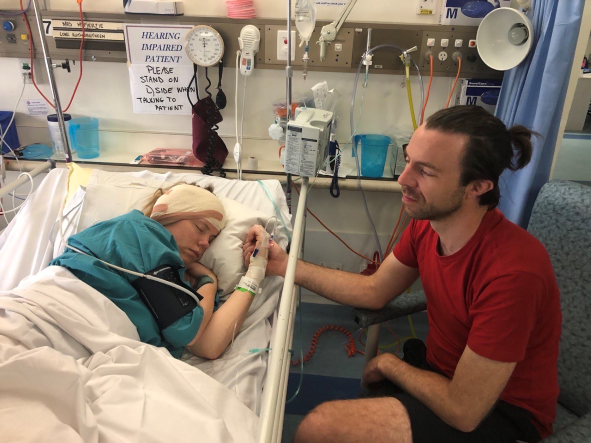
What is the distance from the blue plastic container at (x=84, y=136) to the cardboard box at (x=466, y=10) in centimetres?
179

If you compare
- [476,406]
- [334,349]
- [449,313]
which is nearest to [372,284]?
[449,313]

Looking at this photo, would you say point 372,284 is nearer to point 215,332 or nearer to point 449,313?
point 449,313

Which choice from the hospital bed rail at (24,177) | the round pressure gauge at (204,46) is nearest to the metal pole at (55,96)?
the hospital bed rail at (24,177)

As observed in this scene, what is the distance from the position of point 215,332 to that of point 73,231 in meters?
0.70

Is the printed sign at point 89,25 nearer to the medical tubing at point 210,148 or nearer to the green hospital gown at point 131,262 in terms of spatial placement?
the medical tubing at point 210,148

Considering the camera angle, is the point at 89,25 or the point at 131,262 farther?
the point at 89,25

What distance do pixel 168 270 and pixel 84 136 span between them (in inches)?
52.2

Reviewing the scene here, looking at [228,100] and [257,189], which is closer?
[257,189]

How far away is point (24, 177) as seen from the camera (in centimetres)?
162

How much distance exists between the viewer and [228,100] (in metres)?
2.16

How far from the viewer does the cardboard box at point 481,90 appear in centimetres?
198

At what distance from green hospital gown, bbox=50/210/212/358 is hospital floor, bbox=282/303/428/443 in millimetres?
787

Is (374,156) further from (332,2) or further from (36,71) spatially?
(36,71)

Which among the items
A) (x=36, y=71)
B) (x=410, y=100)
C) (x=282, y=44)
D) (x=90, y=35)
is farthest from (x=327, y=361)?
(x=36, y=71)
